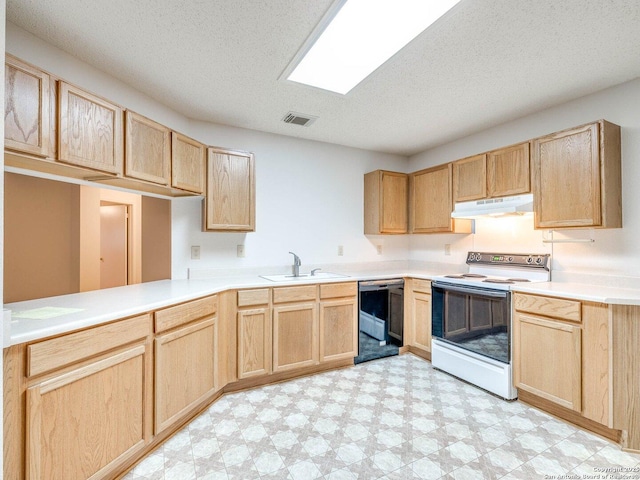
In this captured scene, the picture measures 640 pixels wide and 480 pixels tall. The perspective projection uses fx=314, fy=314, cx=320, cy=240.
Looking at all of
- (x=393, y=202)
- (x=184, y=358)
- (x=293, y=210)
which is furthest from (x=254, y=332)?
(x=393, y=202)

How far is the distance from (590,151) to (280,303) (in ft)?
8.65

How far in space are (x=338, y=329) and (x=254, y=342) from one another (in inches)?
32.2

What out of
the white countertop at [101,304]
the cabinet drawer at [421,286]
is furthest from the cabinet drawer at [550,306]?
the white countertop at [101,304]

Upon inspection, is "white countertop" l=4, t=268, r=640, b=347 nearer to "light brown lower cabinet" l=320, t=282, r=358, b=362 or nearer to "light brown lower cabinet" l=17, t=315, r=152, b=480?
"light brown lower cabinet" l=17, t=315, r=152, b=480

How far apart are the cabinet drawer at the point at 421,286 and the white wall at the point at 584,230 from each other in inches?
26.3

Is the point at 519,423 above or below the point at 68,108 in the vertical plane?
below

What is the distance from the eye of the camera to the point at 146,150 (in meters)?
2.18

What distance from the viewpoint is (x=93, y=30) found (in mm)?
1729

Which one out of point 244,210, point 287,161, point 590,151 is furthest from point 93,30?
point 590,151

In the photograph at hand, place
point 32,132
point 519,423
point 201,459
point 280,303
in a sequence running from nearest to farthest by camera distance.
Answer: point 32,132 < point 201,459 < point 519,423 < point 280,303

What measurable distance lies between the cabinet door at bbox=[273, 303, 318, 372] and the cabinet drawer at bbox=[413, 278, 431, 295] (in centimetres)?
114

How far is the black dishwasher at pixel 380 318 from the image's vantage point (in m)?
3.15

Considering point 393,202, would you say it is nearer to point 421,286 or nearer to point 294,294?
point 421,286

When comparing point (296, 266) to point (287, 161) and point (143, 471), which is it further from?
point (143, 471)
